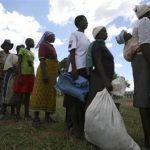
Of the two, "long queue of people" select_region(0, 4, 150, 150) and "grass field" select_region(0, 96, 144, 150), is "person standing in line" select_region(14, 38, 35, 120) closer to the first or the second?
"long queue of people" select_region(0, 4, 150, 150)

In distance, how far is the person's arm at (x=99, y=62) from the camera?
5508mm

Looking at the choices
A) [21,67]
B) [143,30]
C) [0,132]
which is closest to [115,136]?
[143,30]

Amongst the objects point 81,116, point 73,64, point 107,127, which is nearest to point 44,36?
point 73,64

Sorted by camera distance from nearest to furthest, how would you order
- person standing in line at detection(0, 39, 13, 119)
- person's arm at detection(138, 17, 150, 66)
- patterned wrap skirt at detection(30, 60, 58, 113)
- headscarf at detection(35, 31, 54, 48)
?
person's arm at detection(138, 17, 150, 66) → patterned wrap skirt at detection(30, 60, 58, 113) → headscarf at detection(35, 31, 54, 48) → person standing in line at detection(0, 39, 13, 119)

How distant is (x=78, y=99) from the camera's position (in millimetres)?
6090

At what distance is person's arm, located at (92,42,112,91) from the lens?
5.51 metres

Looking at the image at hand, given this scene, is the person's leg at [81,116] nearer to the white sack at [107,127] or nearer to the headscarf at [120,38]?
the white sack at [107,127]

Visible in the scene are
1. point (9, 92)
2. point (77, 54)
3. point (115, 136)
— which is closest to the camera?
point (115, 136)

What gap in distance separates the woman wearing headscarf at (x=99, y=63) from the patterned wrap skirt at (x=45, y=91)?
53.3 inches

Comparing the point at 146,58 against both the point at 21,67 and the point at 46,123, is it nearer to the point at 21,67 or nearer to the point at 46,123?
the point at 46,123

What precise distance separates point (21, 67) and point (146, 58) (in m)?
3.51

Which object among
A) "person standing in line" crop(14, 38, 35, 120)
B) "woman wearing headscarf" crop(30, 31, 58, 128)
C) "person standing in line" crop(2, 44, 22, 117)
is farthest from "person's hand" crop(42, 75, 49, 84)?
"person standing in line" crop(2, 44, 22, 117)

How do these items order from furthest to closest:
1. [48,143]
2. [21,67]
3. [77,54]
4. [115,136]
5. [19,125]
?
[21,67] → [19,125] → [77,54] → [48,143] → [115,136]

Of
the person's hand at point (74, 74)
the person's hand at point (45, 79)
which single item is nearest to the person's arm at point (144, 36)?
the person's hand at point (74, 74)
